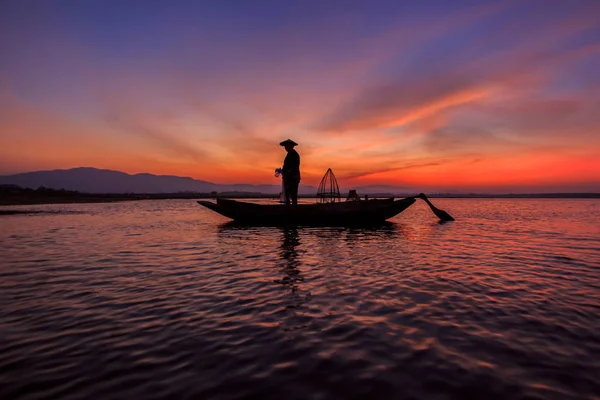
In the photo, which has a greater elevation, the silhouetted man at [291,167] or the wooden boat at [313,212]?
the silhouetted man at [291,167]

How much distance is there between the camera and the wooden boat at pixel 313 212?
20.7 metres

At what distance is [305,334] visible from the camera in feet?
16.4

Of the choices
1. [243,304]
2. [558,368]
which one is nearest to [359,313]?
[243,304]

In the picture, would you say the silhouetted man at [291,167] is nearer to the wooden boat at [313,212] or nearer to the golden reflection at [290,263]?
the wooden boat at [313,212]

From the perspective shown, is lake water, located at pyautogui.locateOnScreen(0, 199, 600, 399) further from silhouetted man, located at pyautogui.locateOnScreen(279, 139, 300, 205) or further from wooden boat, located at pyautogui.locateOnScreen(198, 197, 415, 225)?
wooden boat, located at pyautogui.locateOnScreen(198, 197, 415, 225)

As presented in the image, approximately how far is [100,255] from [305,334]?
10.2 m

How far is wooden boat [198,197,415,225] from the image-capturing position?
67.8ft

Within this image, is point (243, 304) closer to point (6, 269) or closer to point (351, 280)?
point (351, 280)

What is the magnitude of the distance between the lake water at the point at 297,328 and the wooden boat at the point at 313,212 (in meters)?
9.68

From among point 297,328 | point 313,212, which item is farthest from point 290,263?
point 313,212

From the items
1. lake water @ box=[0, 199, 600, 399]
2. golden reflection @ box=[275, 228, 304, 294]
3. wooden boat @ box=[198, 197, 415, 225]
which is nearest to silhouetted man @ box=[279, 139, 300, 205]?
wooden boat @ box=[198, 197, 415, 225]

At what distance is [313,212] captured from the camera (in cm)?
2064

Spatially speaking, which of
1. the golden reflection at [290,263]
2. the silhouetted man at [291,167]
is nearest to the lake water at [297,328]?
the golden reflection at [290,263]

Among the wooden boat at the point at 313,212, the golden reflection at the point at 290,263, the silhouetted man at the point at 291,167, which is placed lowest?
the golden reflection at the point at 290,263
